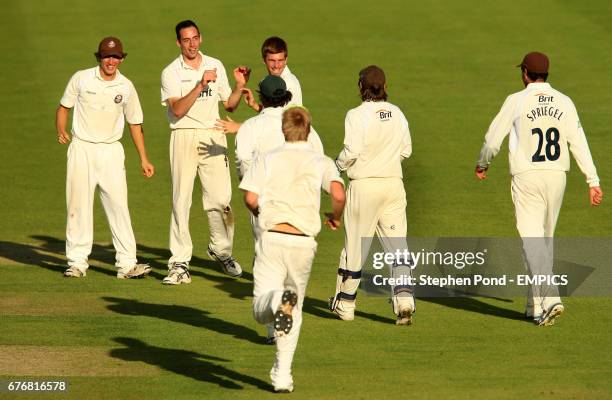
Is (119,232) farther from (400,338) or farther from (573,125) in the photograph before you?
(573,125)

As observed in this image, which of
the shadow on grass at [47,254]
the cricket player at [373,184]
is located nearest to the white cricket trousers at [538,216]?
the cricket player at [373,184]

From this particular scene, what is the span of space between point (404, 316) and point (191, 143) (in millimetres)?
3573

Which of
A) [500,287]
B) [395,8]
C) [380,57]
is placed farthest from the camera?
[395,8]

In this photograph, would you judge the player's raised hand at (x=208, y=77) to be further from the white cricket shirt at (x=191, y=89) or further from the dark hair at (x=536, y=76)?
the dark hair at (x=536, y=76)

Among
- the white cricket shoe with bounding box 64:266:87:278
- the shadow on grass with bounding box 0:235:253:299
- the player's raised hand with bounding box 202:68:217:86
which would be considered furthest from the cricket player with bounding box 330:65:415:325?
the white cricket shoe with bounding box 64:266:87:278

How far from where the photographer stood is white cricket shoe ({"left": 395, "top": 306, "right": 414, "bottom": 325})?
525 inches

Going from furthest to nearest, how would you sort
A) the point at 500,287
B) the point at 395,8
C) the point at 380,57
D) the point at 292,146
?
the point at 395,8 < the point at 380,57 < the point at 500,287 < the point at 292,146

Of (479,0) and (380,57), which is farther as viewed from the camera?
(479,0)

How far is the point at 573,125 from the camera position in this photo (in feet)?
43.8

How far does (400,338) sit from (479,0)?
2129 centimetres

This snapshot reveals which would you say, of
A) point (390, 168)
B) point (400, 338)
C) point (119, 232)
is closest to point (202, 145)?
point (119, 232)

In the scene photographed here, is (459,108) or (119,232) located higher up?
(459,108)

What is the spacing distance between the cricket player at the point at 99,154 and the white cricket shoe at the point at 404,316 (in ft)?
11.6

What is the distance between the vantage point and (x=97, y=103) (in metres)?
15.2
